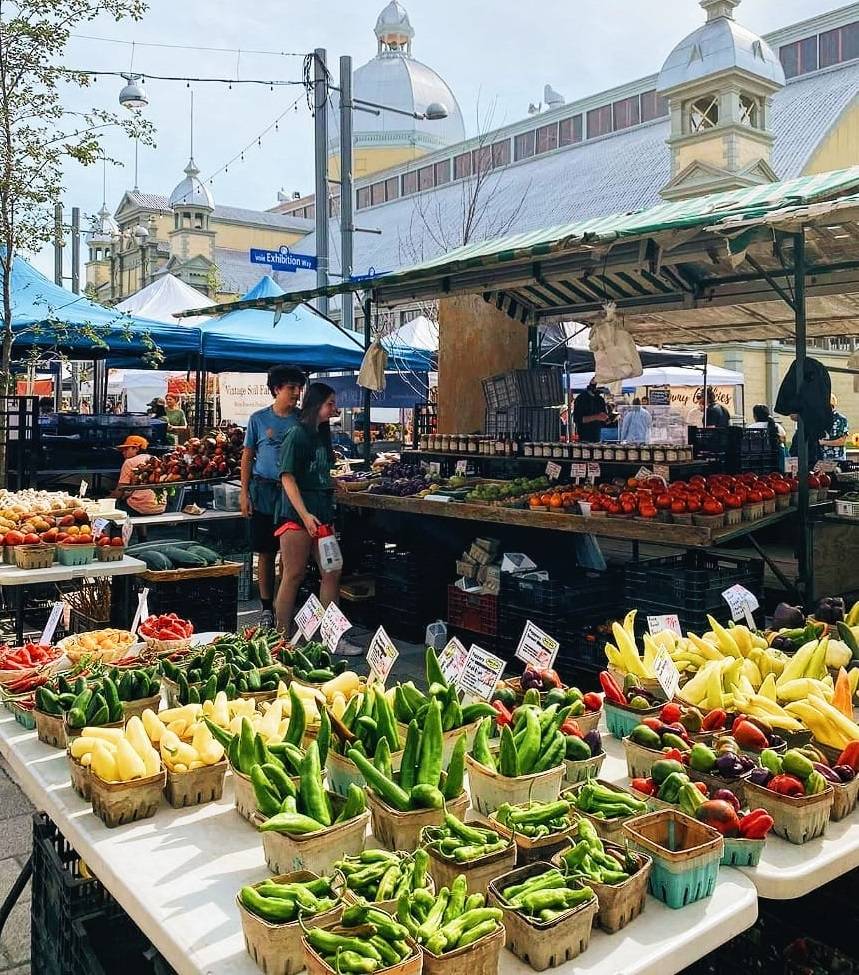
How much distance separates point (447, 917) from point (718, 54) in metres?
26.1

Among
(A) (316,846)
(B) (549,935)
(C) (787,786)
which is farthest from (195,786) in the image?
(C) (787,786)

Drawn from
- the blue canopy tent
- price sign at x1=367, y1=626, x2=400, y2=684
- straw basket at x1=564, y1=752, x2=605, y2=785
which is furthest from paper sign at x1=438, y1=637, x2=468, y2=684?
the blue canopy tent

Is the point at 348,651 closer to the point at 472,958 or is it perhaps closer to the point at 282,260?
the point at 472,958

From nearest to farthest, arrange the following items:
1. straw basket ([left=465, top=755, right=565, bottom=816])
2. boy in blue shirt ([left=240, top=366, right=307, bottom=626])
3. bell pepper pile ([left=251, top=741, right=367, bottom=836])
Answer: bell pepper pile ([left=251, top=741, right=367, bottom=836]) → straw basket ([left=465, top=755, right=565, bottom=816]) → boy in blue shirt ([left=240, top=366, right=307, bottom=626])

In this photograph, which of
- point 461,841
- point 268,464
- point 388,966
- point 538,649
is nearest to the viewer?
point 388,966

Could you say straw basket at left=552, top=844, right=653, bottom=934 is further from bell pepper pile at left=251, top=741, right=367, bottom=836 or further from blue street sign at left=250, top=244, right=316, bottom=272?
blue street sign at left=250, top=244, right=316, bottom=272

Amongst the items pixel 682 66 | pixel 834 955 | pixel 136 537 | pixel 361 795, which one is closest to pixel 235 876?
pixel 361 795

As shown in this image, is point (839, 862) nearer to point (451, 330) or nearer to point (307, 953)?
point (307, 953)

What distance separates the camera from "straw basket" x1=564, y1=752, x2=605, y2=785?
99.0 inches

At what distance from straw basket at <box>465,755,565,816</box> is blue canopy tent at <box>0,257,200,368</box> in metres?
7.80

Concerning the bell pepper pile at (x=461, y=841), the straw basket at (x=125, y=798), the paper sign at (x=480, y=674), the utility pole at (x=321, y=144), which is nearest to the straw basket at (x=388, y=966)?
the bell pepper pile at (x=461, y=841)

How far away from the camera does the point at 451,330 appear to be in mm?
10367

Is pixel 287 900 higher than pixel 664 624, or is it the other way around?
pixel 664 624

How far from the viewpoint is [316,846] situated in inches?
79.7
